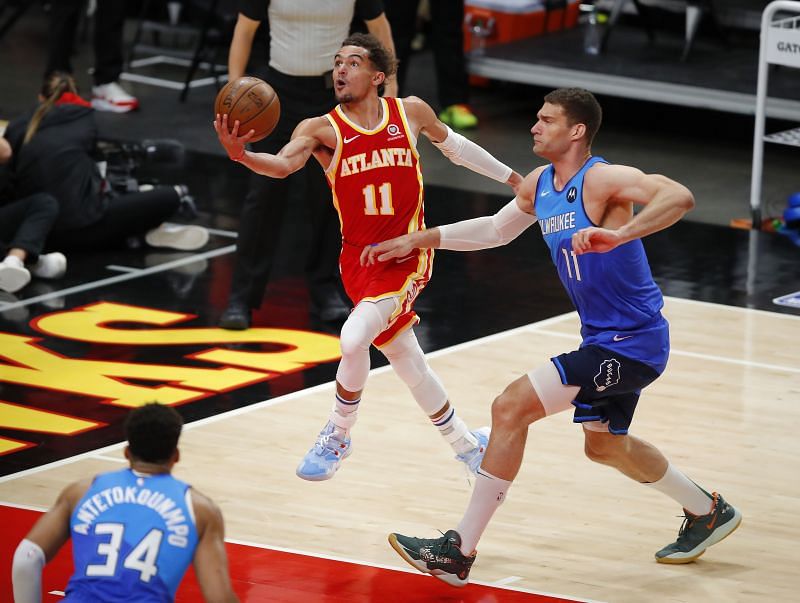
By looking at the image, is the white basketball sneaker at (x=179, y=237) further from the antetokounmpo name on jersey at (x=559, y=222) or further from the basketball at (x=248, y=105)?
the antetokounmpo name on jersey at (x=559, y=222)

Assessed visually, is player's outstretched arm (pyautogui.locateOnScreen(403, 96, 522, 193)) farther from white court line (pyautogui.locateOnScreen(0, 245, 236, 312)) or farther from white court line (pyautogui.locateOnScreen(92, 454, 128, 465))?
white court line (pyautogui.locateOnScreen(0, 245, 236, 312))

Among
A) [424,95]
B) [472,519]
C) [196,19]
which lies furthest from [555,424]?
[196,19]

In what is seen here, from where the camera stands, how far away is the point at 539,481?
283 inches

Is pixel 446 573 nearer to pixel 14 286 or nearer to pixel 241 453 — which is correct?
pixel 241 453

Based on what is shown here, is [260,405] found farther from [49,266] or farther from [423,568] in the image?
[49,266]

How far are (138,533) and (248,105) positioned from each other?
8.76 feet

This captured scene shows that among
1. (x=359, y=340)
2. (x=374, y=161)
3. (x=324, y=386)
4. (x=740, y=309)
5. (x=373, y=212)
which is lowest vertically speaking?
(x=740, y=309)

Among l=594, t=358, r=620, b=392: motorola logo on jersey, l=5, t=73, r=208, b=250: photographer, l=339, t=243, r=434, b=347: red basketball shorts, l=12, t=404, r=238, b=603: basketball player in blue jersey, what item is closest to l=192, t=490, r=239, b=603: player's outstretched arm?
l=12, t=404, r=238, b=603: basketball player in blue jersey

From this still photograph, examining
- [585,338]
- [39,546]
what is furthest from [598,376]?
[39,546]

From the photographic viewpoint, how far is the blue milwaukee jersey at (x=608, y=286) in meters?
5.99

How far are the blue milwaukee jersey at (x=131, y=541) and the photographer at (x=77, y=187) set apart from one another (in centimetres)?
609

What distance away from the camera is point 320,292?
31.1 ft

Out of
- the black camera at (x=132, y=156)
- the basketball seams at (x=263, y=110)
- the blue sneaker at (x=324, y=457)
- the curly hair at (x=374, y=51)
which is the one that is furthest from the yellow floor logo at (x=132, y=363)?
the curly hair at (x=374, y=51)

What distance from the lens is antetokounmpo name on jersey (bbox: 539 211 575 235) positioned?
600 cm
